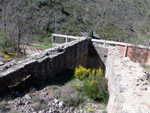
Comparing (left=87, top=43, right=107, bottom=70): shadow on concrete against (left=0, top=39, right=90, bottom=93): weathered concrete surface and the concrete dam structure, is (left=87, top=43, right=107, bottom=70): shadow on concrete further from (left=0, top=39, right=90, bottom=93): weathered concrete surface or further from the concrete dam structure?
(left=0, top=39, right=90, bottom=93): weathered concrete surface

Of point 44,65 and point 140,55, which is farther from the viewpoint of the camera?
point 140,55

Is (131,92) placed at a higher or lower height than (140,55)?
higher

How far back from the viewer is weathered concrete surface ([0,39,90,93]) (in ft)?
14.4

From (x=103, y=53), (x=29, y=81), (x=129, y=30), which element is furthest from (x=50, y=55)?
(x=129, y=30)

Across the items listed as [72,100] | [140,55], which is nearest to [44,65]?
[72,100]

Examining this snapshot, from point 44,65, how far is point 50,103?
1.83 metres

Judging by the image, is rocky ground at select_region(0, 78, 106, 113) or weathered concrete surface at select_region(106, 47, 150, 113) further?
rocky ground at select_region(0, 78, 106, 113)

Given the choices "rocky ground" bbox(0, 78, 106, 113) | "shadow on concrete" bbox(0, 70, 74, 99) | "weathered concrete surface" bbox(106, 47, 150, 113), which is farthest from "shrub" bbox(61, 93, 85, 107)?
"weathered concrete surface" bbox(106, 47, 150, 113)

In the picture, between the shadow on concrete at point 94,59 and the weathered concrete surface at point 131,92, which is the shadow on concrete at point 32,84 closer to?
the weathered concrete surface at point 131,92

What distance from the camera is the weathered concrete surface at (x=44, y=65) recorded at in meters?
4.39

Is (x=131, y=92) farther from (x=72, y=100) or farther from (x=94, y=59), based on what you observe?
(x=94, y=59)

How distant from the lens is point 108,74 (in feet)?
19.9

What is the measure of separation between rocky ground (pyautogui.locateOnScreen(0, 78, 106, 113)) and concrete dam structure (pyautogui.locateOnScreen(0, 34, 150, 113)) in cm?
54

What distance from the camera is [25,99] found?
4.23m
